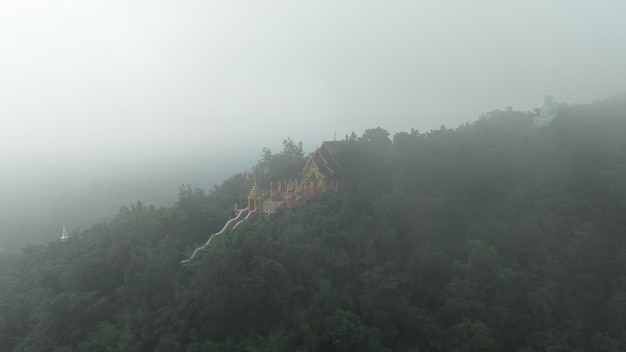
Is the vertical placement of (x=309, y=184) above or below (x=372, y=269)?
above

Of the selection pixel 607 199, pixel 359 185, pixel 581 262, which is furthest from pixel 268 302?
pixel 607 199

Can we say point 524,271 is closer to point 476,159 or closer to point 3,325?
point 476,159

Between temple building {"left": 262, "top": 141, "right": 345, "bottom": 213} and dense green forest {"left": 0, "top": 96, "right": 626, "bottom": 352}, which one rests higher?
temple building {"left": 262, "top": 141, "right": 345, "bottom": 213}

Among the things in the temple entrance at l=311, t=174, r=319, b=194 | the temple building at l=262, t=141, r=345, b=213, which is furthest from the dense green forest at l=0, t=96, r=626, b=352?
the temple entrance at l=311, t=174, r=319, b=194

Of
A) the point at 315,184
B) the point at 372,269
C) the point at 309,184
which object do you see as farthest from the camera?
the point at 315,184

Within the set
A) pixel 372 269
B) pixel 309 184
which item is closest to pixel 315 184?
pixel 309 184

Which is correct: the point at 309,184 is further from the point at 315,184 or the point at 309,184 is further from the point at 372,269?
the point at 372,269

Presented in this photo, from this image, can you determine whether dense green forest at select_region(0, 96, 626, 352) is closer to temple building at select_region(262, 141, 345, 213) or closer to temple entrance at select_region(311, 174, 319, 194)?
temple building at select_region(262, 141, 345, 213)

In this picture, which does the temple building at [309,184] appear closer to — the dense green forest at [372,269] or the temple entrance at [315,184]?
the temple entrance at [315,184]

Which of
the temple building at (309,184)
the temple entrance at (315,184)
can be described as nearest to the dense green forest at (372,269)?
the temple building at (309,184)
